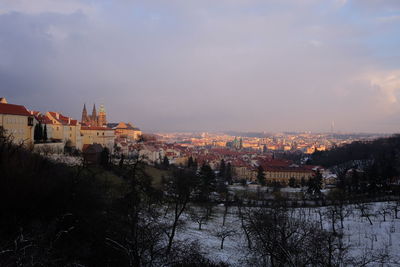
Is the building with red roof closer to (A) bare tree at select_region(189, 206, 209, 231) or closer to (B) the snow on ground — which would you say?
(B) the snow on ground

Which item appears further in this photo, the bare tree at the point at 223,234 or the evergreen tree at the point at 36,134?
the evergreen tree at the point at 36,134

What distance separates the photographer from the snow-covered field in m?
15.8

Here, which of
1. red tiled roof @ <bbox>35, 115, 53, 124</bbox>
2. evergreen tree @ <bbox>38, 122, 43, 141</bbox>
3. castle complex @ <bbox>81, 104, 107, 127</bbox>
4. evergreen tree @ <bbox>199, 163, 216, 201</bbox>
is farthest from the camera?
castle complex @ <bbox>81, 104, 107, 127</bbox>

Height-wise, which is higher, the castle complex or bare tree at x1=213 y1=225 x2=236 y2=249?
the castle complex

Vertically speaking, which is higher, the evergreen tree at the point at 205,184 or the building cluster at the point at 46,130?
the building cluster at the point at 46,130

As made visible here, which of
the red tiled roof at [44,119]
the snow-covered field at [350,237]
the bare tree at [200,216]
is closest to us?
the snow-covered field at [350,237]

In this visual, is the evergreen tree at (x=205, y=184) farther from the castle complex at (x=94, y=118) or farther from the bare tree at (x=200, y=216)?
the castle complex at (x=94, y=118)

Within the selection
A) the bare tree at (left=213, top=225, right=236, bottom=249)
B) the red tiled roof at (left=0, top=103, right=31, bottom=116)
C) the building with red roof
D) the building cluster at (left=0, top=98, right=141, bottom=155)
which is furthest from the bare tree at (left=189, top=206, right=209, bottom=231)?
the red tiled roof at (left=0, top=103, right=31, bottom=116)

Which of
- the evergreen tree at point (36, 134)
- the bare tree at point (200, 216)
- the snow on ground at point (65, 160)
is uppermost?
the evergreen tree at point (36, 134)

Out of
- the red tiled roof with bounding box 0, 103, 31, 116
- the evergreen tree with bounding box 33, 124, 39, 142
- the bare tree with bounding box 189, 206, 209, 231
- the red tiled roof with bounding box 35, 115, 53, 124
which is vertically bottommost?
A: the bare tree with bounding box 189, 206, 209, 231

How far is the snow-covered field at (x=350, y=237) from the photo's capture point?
1578 centimetres

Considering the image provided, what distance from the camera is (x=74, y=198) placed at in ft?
41.9

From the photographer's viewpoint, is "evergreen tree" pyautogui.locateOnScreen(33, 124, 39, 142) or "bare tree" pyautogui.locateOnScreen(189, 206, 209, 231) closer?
"bare tree" pyautogui.locateOnScreen(189, 206, 209, 231)

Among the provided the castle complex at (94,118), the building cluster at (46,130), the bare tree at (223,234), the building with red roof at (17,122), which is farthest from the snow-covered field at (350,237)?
the castle complex at (94,118)
